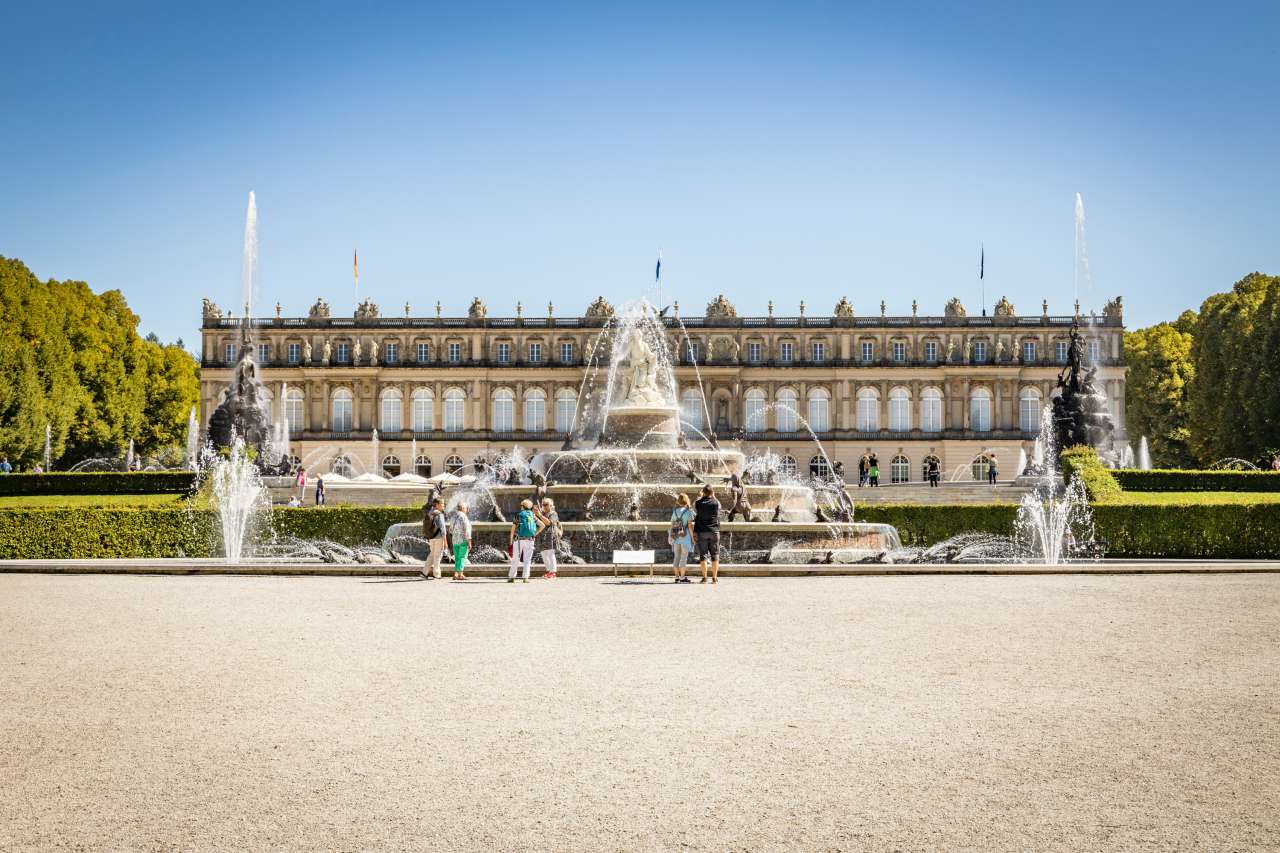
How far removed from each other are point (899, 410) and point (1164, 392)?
15935 mm

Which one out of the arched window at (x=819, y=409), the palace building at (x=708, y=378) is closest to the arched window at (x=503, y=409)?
the palace building at (x=708, y=378)

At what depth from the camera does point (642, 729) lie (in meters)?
7.40

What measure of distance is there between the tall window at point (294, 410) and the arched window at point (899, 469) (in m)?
38.2

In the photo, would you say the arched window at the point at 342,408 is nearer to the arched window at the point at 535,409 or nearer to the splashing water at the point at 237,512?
the arched window at the point at 535,409

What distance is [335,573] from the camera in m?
18.7

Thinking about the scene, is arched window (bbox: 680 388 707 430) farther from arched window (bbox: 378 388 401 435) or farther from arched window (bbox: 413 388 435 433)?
arched window (bbox: 378 388 401 435)

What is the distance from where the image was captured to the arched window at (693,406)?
7731 cm

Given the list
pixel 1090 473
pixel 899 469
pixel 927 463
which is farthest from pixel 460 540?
pixel 927 463

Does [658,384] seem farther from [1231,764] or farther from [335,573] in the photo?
[1231,764]

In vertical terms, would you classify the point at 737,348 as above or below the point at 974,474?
above

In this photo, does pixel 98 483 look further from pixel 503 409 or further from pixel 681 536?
pixel 503 409

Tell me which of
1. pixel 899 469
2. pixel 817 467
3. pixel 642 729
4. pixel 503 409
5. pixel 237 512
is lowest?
pixel 642 729

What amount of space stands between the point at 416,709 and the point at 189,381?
68.5 meters

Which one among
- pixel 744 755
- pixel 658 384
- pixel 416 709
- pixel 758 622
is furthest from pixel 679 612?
pixel 658 384
